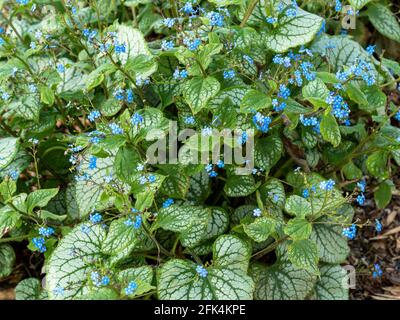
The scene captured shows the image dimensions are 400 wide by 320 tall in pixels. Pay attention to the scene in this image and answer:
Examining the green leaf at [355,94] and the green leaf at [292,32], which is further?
the green leaf at [292,32]

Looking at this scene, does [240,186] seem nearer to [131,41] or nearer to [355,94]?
[355,94]

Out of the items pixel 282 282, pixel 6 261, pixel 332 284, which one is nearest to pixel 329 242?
pixel 332 284

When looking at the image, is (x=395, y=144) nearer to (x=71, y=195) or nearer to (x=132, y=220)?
(x=132, y=220)

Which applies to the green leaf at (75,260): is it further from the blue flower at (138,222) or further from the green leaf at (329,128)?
the green leaf at (329,128)

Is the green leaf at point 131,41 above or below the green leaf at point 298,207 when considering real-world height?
above

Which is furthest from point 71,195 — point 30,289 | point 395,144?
point 395,144

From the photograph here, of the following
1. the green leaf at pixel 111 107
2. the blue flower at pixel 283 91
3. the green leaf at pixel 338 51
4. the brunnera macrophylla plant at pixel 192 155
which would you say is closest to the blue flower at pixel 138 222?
the brunnera macrophylla plant at pixel 192 155
